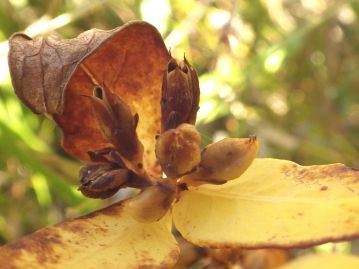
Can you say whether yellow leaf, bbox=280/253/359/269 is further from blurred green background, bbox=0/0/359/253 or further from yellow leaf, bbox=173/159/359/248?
blurred green background, bbox=0/0/359/253

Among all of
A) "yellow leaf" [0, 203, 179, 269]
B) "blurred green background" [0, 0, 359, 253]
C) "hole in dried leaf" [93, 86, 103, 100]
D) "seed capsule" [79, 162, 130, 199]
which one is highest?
"hole in dried leaf" [93, 86, 103, 100]

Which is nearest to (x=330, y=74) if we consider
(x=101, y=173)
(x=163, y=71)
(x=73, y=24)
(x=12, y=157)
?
(x=73, y=24)

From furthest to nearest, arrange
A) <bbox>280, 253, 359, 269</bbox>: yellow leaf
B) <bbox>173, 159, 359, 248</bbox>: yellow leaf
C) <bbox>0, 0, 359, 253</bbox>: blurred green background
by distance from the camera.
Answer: <bbox>0, 0, 359, 253</bbox>: blurred green background
<bbox>173, 159, 359, 248</bbox>: yellow leaf
<bbox>280, 253, 359, 269</bbox>: yellow leaf

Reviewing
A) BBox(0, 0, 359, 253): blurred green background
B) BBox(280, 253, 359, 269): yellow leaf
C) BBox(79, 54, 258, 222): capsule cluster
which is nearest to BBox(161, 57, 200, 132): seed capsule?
BBox(79, 54, 258, 222): capsule cluster

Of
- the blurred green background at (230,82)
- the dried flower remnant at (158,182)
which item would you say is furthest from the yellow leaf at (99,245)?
the blurred green background at (230,82)

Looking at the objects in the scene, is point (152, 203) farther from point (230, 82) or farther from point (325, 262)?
point (230, 82)

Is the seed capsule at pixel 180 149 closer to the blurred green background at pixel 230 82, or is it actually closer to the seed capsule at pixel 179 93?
the seed capsule at pixel 179 93

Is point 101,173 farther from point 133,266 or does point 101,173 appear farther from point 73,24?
point 73,24
